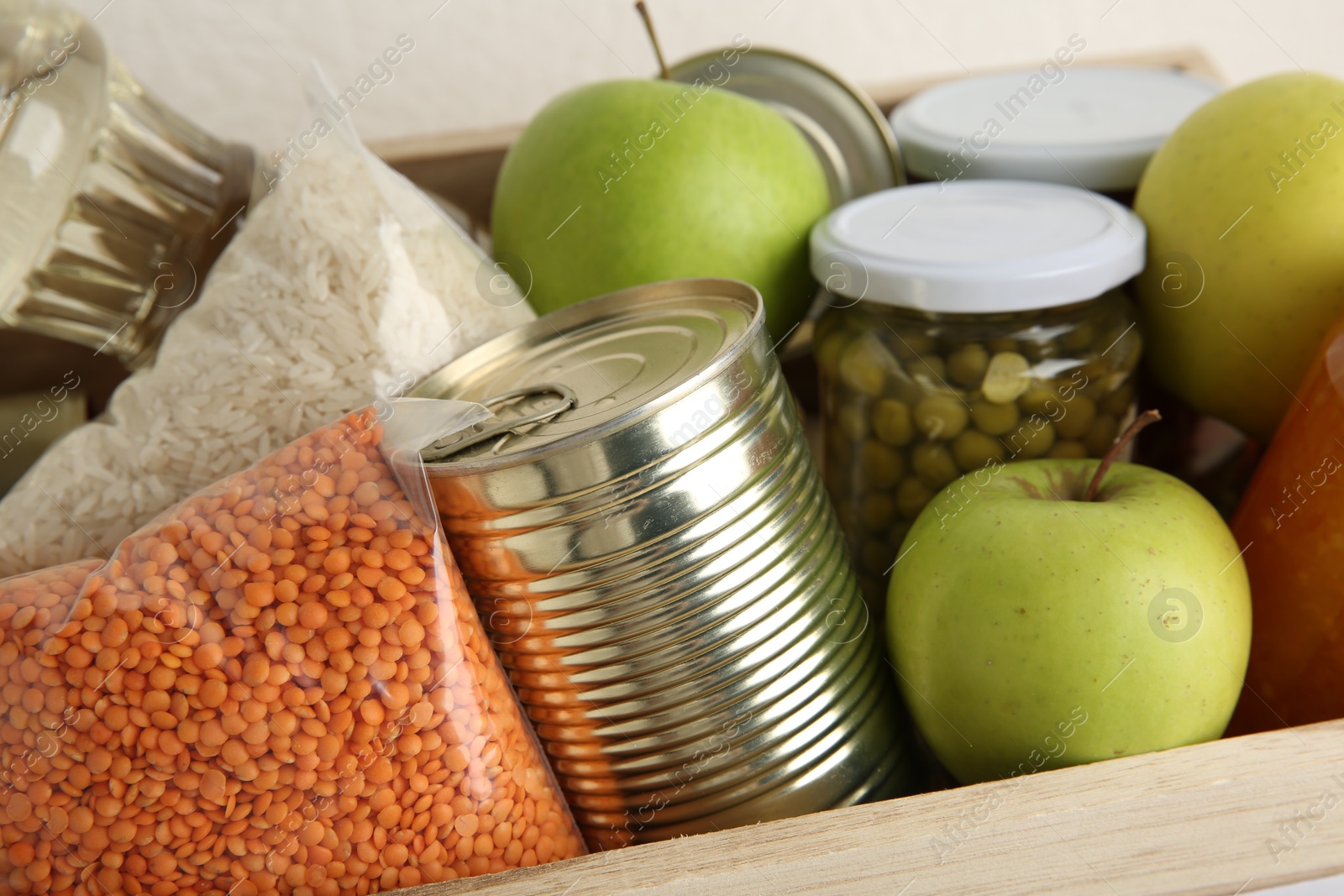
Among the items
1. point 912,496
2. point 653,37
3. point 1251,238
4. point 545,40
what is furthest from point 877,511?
point 545,40

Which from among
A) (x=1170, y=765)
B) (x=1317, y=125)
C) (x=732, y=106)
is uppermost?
(x=732, y=106)

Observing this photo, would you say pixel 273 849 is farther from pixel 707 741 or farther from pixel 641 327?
pixel 641 327

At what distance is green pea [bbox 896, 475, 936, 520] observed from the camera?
1.82ft

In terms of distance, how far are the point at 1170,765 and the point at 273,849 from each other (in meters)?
0.37

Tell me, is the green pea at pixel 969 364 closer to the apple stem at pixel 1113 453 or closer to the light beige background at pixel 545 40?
the apple stem at pixel 1113 453

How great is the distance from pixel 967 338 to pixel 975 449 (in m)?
0.06

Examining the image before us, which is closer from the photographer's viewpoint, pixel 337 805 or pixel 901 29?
pixel 337 805

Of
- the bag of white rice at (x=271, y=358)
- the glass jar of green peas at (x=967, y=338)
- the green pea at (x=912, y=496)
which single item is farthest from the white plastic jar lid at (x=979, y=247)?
the bag of white rice at (x=271, y=358)

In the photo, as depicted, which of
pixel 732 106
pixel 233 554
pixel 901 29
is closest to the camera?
pixel 233 554

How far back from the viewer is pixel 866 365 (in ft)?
1.77

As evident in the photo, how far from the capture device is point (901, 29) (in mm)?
896

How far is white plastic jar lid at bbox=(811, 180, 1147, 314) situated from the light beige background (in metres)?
0.30

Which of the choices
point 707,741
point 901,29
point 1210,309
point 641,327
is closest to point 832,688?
point 707,741

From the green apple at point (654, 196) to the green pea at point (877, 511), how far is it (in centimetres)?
13
